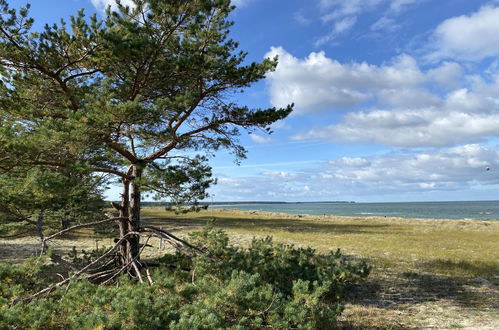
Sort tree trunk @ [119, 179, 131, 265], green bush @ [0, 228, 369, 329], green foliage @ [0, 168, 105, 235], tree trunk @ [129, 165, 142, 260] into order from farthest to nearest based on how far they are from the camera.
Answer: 1. tree trunk @ [119, 179, 131, 265]
2. tree trunk @ [129, 165, 142, 260]
3. green foliage @ [0, 168, 105, 235]
4. green bush @ [0, 228, 369, 329]

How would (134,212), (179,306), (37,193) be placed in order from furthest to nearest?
(134,212) < (37,193) < (179,306)

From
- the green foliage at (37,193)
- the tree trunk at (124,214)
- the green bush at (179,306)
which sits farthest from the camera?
the tree trunk at (124,214)

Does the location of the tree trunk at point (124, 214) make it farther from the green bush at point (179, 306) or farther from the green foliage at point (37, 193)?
the green bush at point (179, 306)

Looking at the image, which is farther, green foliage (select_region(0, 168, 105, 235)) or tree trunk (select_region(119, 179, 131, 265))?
tree trunk (select_region(119, 179, 131, 265))

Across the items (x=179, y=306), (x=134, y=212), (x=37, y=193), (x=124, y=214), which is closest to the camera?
(x=179, y=306)

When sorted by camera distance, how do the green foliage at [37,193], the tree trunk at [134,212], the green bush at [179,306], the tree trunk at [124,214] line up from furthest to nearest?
the tree trunk at [124,214] → the tree trunk at [134,212] → the green foliage at [37,193] → the green bush at [179,306]

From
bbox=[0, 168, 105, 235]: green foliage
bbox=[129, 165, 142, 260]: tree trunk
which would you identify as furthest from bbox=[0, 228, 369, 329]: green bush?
bbox=[129, 165, 142, 260]: tree trunk

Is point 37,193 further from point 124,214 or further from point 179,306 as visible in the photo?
point 179,306

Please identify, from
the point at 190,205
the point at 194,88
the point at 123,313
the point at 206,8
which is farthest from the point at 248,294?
the point at 206,8

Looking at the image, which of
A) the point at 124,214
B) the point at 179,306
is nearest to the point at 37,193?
the point at 124,214

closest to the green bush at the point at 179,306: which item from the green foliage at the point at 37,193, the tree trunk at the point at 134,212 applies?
the green foliage at the point at 37,193

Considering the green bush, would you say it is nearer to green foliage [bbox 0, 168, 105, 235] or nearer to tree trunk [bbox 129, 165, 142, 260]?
green foliage [bbox 0, 168, 105, 235]

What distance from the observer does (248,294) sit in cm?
502

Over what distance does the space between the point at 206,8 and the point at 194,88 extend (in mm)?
2051
